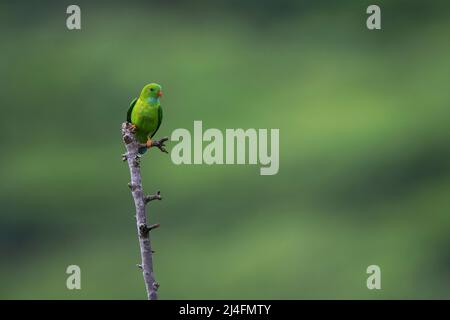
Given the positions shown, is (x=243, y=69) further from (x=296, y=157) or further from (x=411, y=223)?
(x=411, y=223)

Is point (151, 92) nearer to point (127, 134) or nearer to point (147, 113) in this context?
point (147, 113)

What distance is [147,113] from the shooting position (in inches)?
385

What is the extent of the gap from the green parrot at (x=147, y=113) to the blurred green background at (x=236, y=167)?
20.5 meters

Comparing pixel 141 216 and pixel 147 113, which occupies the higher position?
pixel 147 113

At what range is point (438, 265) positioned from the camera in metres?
38.3

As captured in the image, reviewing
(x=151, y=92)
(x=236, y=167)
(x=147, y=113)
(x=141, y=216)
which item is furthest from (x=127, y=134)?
(x=236, y=167)

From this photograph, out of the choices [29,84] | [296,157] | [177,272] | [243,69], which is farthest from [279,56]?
[177,272]

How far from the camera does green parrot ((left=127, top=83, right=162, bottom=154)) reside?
964cm

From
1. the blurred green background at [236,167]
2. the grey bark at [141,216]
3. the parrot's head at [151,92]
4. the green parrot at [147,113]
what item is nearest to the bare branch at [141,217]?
the grey bark at [141,216]

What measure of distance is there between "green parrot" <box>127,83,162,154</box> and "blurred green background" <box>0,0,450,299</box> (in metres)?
20.5

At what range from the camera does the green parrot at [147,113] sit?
9641 mm

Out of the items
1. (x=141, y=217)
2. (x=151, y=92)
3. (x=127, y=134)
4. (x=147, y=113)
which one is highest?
(x=151, y=92)

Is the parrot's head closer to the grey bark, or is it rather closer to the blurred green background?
the grey bark

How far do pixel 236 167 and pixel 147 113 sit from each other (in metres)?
31.7
